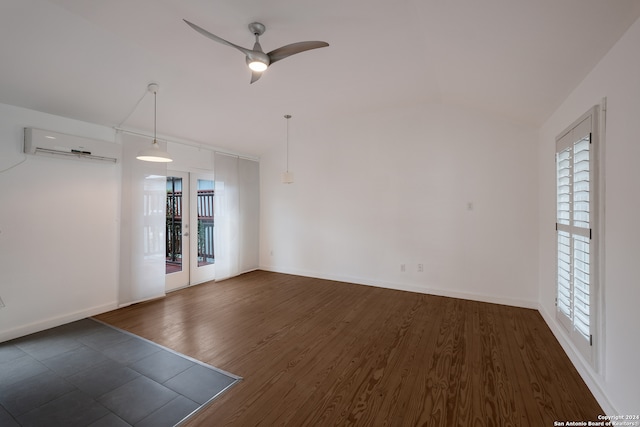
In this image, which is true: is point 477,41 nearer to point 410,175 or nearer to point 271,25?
point 271,25

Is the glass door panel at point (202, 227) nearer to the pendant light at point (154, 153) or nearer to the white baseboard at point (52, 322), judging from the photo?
the white baseboard at point (52, 322)

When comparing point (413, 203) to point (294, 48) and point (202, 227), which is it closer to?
point (294, 48)

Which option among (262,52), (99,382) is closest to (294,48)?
(262,52)

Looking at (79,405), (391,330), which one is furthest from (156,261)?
(391,330)

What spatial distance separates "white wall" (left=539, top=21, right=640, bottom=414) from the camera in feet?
5.26

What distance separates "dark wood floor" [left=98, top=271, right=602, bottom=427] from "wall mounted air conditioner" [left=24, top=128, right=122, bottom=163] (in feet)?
7.42

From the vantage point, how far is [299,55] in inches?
120

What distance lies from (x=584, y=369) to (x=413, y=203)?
Answer: 9.47 ft

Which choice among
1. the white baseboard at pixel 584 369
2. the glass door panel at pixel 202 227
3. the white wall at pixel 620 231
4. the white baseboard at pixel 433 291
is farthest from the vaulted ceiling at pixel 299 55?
the white baseboard at pixel 433 291

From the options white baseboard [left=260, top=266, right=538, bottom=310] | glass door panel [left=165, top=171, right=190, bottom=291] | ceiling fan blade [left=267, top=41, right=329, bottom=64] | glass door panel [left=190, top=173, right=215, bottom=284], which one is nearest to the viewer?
ceiling fan blade [left=267, top=41, right=329, bottom=64]

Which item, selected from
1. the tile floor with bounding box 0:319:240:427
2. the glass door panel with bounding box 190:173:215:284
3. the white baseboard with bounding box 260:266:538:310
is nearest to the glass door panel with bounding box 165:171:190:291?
the glass door panel with bounding box 190:173:215:284

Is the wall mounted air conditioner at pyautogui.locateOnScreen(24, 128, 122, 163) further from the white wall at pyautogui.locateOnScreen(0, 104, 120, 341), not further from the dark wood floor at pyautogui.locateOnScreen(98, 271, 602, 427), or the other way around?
the dark wood floor at pyautogui.locateOnScreen(98, 271, 602, 427)

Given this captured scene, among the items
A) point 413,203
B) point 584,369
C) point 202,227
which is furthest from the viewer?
point 202,227

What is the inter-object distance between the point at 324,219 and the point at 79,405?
13.9ft
